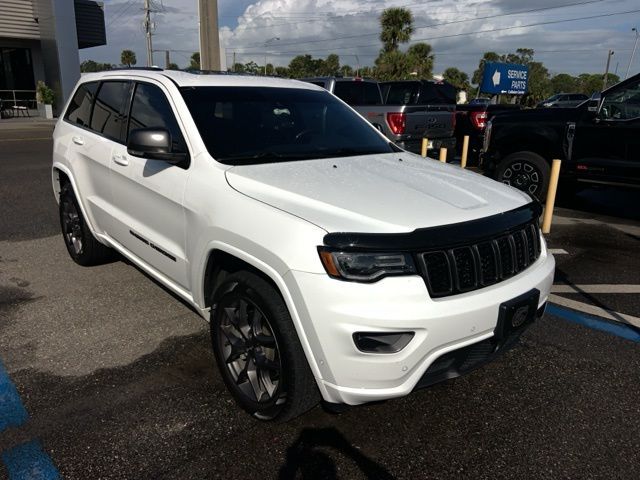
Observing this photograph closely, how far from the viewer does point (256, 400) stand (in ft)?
8.81

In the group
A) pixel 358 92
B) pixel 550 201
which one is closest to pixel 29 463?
pixel 550 201

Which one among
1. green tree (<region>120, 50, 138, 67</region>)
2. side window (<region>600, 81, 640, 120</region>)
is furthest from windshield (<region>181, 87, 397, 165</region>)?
green tree (<region>120, 50, 138, 67</region>)

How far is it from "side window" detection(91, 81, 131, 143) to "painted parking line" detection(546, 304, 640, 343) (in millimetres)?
3640

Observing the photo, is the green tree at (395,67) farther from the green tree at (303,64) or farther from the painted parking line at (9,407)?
the green tree at (303,64)

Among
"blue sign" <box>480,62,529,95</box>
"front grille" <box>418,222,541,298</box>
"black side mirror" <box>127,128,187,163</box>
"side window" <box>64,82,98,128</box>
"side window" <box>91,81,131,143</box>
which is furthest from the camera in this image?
"blue sign" <box>480,62,529,95</box>

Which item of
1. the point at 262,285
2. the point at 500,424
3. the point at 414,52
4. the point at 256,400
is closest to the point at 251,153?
the point at 262,285

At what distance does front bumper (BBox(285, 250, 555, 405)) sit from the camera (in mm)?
2172

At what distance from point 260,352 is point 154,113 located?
1919 millimetres

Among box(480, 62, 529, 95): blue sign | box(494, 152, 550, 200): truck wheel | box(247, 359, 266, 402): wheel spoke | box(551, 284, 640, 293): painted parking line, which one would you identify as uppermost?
box(480, 62, 529, 95): blue sign

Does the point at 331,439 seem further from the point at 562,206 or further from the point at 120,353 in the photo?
the point at 562,206

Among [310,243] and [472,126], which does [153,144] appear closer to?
[310,243]

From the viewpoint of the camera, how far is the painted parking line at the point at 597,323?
12.5 feet

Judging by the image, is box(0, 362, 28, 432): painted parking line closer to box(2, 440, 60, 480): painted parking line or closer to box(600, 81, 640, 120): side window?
box(2, 440, 60, 480): painted parking line

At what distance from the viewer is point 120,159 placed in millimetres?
3787
